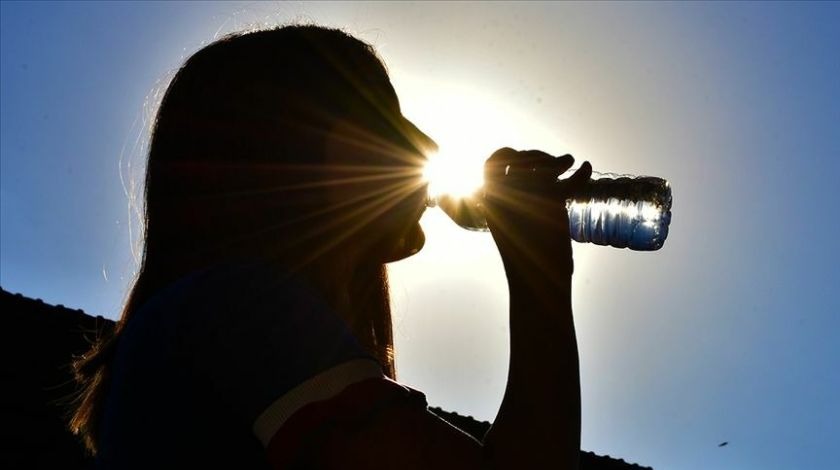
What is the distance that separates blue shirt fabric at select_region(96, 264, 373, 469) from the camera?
0.98 metres

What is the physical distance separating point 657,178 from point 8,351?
561 inches

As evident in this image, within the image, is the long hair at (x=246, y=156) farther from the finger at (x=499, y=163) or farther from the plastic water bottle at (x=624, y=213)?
the plastic water bottle at (x=624, y=213)

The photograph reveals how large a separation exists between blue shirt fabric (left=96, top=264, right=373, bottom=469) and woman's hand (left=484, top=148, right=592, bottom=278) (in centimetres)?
49

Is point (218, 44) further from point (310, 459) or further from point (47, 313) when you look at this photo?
point (47, 313)

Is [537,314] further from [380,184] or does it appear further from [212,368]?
[212,368]

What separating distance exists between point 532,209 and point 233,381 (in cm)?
74

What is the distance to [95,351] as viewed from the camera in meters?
1.58

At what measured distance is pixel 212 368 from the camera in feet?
3.24

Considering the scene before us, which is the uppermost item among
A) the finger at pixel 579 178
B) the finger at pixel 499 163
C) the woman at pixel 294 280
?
the finger at pixel 499 163

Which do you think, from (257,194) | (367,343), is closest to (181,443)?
(257,194)

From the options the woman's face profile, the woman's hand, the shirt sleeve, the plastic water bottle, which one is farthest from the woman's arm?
the plastic water bottle

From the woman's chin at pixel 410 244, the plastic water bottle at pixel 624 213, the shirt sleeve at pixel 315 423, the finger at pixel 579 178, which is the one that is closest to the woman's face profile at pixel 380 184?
the woman's chin at pixel 410 244

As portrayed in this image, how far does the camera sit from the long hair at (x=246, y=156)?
4.43 feet

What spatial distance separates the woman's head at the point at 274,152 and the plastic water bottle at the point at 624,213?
5.37 feet
